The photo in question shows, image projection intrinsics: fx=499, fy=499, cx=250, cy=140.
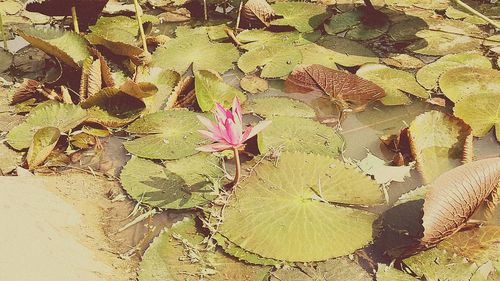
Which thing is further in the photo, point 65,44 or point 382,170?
point 65,44

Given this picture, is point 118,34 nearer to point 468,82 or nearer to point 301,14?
point 301,14

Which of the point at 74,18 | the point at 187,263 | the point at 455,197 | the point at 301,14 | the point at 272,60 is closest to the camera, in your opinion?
the point at 455,197

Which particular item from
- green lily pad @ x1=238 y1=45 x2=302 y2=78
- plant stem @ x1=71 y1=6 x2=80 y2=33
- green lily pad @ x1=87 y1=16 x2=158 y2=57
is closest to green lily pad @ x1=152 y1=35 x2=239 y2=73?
green lily pad @ x1=238 y1=45 x2=302 y2=78

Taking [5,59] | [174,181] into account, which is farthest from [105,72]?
[5,59]

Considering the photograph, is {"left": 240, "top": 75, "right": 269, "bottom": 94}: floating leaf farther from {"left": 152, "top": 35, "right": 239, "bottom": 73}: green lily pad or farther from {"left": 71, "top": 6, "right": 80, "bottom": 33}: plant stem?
{"left": 71, "top": 6, "right": 80, "bottom": 33}: plant stem

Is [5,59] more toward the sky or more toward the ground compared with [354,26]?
more toward the ground

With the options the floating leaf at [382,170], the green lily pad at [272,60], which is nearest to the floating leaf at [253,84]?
the green lily pad at [272,60]

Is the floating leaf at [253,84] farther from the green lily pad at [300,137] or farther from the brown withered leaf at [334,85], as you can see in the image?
the green lily pad at [300,137]
